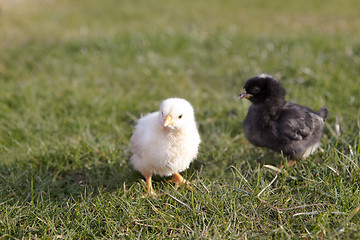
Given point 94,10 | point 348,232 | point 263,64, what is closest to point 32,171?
point 348,232

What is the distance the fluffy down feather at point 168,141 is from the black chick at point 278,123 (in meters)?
0.76

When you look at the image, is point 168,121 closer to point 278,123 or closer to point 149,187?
point 149,187

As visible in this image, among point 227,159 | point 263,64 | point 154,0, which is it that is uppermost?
point 154,0

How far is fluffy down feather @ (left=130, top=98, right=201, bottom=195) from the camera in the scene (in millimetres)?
2914

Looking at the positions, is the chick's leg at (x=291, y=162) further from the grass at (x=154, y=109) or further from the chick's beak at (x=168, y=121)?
the chick's beak at (x=168, y=121)

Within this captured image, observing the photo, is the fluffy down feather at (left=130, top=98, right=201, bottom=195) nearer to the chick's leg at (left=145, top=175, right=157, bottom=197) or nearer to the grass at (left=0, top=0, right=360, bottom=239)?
the chick's leg at (left=145, top=175, right=157, bottom=197)

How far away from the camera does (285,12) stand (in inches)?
438

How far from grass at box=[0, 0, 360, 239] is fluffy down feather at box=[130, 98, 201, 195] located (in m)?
0.26

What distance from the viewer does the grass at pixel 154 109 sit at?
270 cm

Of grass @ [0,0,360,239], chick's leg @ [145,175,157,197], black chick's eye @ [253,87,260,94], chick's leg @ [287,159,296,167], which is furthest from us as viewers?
black chick's eye @ [253,87,260,94]

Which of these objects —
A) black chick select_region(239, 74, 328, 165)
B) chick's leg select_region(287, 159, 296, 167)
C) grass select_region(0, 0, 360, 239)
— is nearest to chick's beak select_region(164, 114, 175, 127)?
grass select_region(0, 0, 360, 239)

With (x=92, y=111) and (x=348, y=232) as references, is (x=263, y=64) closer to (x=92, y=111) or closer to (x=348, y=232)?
(x=92, y=111)

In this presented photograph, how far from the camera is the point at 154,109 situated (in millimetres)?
4859

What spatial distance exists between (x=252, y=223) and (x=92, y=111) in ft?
9.91
